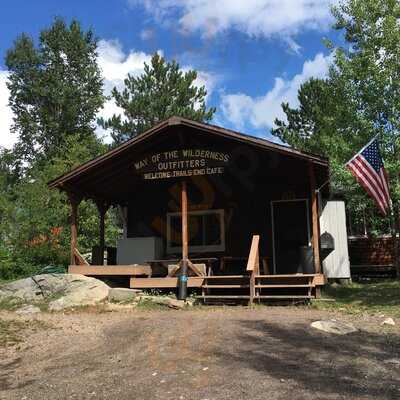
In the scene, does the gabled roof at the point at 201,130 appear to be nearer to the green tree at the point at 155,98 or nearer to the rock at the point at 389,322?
the rock at the point at 389,322

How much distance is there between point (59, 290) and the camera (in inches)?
499

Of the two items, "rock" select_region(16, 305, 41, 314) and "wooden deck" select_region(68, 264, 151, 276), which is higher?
"wooden deck" select_region(68, 264, 151, 276)

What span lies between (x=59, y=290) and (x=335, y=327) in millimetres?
7181

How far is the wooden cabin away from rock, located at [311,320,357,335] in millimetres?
3069

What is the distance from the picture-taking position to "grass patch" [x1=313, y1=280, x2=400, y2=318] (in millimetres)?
10570

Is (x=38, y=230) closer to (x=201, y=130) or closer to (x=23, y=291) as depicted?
(x=23, y=291)

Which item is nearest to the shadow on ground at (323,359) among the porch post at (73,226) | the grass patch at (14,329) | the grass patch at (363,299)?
the grass patch at (363,299)

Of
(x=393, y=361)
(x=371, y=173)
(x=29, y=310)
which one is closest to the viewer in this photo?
(x=393, y=361)

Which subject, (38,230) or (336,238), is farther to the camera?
(38,230)

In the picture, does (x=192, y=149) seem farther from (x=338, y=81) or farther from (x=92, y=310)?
(x=338, y=81)

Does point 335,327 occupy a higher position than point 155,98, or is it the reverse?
point 155,98

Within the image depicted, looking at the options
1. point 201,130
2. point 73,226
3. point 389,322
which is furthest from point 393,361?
point 73,226

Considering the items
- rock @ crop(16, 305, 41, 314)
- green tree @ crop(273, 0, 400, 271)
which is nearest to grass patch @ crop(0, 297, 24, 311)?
rock @ crop(16, 305, 41, 314)

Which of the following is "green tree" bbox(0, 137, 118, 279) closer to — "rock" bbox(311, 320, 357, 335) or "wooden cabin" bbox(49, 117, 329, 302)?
"wooden cabin" bbox(49, 117, 329, 302)
